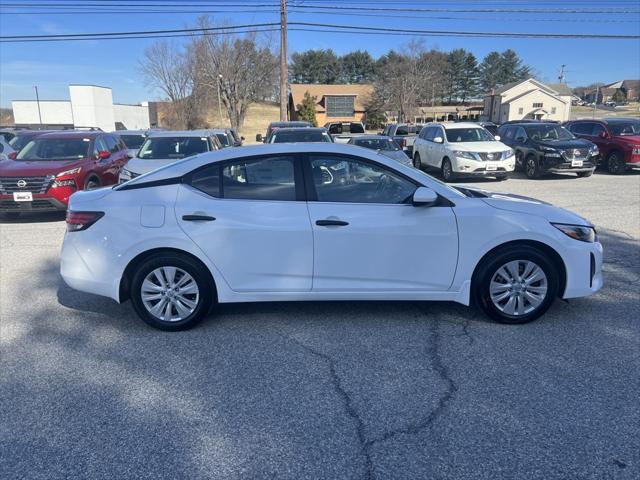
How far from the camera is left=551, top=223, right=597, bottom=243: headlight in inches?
172

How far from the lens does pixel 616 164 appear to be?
1622cm

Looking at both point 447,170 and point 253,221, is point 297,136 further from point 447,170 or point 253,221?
point 253,221

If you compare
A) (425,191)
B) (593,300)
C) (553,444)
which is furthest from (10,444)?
(593,300)

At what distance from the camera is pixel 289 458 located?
275 cm

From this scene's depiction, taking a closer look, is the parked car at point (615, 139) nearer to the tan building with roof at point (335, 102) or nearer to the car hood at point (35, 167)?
the car hood at point (35, 167)

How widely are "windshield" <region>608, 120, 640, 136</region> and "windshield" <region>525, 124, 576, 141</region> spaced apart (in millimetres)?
1608

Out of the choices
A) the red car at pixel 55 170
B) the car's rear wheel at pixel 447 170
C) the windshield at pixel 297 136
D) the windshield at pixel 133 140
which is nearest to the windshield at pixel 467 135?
the car's rear wheel at pixel 447 170

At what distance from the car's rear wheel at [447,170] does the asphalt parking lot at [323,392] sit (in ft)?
33.2

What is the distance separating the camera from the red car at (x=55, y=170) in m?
9.43

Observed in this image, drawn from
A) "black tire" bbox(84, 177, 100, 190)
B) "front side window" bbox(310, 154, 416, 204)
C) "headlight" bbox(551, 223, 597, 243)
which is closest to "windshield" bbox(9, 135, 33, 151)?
"black tire" bbox(84, 177, 100, 190)

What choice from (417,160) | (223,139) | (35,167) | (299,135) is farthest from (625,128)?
(35,167)

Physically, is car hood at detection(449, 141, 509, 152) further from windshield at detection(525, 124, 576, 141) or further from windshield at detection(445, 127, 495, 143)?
windshield at detection(525, 124, 576, 141)

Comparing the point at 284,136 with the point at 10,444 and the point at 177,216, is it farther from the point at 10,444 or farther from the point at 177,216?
the point at 10,444

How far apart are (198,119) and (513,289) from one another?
58.3 m
